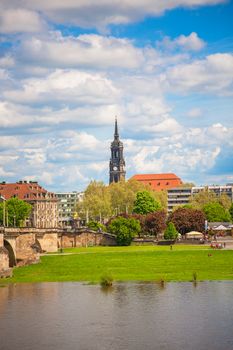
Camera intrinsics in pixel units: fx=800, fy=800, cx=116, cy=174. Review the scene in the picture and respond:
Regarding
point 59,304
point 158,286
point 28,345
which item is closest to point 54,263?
point 158,286

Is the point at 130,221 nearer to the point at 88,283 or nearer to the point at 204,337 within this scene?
the point at 88,283

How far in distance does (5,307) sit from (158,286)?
19.6m

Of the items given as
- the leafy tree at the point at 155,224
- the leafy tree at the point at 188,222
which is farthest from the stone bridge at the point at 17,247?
the leafy tree at the point at 155,224

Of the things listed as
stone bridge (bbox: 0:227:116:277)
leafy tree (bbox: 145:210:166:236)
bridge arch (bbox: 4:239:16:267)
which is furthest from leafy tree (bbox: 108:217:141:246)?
bridge arch (bbox: 4:239:16:267)

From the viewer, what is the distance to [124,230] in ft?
→ 555

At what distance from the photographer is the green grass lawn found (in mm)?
97375

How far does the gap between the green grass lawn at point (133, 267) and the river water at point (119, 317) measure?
27.3 feet

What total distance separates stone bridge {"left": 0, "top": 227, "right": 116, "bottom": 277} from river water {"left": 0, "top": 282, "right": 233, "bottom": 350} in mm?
20281

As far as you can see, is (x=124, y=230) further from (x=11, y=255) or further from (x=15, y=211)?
(x=11, y=255)

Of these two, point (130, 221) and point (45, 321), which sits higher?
point (130, 221)

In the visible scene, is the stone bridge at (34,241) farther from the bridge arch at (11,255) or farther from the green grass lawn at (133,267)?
the green grass lawn at (133,267)

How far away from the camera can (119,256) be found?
419 feet

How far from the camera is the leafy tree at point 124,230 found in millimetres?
169488

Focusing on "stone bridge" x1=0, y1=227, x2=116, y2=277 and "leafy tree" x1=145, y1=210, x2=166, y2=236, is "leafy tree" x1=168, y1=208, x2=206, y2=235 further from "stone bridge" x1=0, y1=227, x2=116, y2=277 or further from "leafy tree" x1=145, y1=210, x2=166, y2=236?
"stone bridge" x1=0, y1=227, x2=116, y2=277
